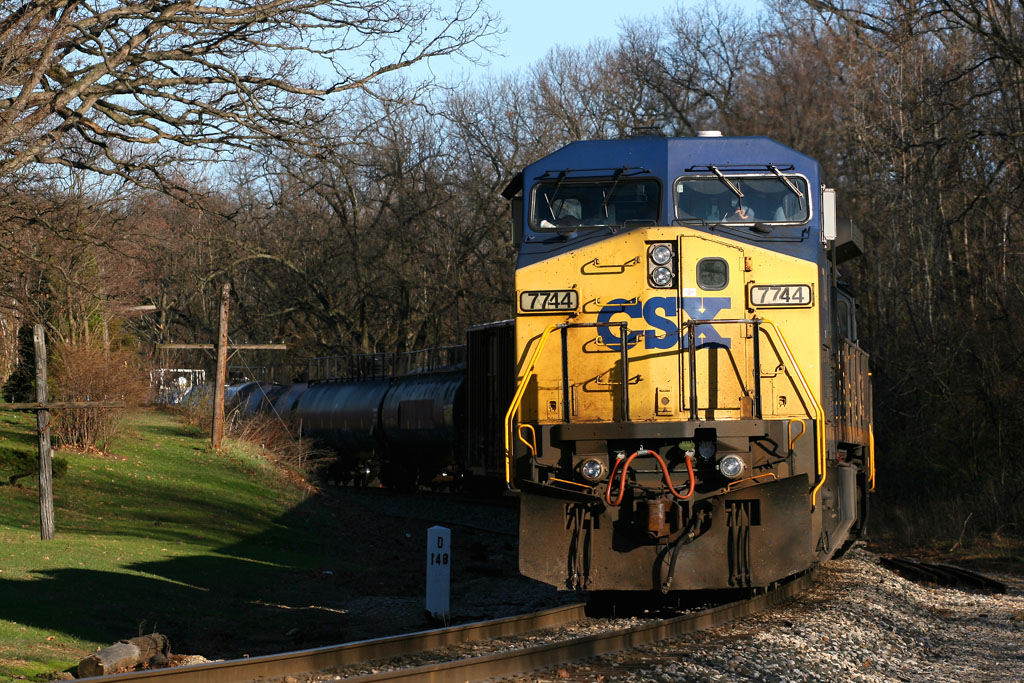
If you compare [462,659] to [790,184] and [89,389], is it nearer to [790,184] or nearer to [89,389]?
[790,184]

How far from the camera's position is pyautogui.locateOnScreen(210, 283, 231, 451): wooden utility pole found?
27688 millimetres

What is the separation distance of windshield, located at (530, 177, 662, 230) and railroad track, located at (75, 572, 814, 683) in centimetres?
368

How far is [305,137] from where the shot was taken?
16.8 meters

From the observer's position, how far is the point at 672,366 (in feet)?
32.8

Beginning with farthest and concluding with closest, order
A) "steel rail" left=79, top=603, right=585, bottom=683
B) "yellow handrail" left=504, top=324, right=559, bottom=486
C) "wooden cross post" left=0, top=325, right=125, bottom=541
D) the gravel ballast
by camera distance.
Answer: "wooden cross post" left=0, top=325, right=125, bottom=541 → "yellow handrail" left=504, top=324, right=559, bottom=486 → the gravel ballast → "steel rail" left=79, top=603, right=585, bottom=683

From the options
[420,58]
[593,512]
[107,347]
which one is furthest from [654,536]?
[107,347]

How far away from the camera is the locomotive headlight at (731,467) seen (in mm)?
9375

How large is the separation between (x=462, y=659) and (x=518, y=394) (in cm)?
251

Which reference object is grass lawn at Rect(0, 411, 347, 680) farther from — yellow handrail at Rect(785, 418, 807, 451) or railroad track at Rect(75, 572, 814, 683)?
yellow handrail at Rect(785, 418, 807, 451)

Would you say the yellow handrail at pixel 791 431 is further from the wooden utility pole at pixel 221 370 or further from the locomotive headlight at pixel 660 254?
the wooden utility pole at pixel 221 370

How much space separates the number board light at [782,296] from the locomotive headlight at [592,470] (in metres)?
2.05

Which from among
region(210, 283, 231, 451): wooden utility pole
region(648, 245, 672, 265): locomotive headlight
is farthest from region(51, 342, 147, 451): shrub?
region(648, 245, 672, 265): locomotive headlight

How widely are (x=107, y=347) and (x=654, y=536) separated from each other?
71.6ft

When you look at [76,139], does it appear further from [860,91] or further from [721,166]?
[860,91]
